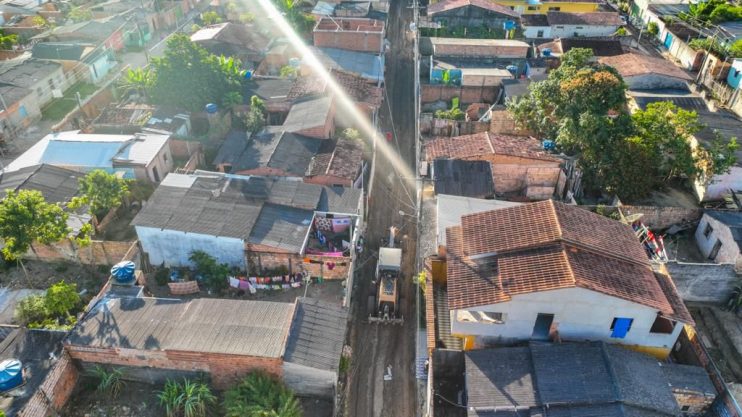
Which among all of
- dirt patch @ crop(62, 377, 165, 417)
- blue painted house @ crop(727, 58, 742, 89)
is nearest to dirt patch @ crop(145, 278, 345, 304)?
dirt patch @ crop(62, 377, 165, 417)

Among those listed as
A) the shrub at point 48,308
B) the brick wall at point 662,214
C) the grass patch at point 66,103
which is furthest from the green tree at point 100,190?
the brick wall at point 662,214

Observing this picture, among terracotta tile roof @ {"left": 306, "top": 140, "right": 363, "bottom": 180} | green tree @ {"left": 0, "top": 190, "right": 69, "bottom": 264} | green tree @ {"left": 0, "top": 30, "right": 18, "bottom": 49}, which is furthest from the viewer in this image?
green tree @ {"left": 0, "top": 30, "right": 18, "bottom": 49}

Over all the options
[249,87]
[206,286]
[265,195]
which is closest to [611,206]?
[265,195]

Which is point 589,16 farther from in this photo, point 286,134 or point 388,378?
point 388,378

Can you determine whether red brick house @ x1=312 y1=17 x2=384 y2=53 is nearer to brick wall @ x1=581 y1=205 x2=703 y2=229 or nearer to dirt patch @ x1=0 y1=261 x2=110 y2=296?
brick wall @ x1=581 y1=205 x2=703 y2=229

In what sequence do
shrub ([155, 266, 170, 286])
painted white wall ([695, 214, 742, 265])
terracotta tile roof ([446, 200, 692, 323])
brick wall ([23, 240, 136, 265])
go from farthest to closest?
1. brick wall ([23, 240, 136, 265])
2. painted white wall ([695, 214, 742, 265])
3. shrub ([155, 266, 170, 286])
4. terracotta tile roof ([446, 200, 692, 323])

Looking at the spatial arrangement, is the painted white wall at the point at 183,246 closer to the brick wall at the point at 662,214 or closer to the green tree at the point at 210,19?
the brick wall at the point at 662,214

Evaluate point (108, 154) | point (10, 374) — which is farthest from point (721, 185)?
point (108, 154)
